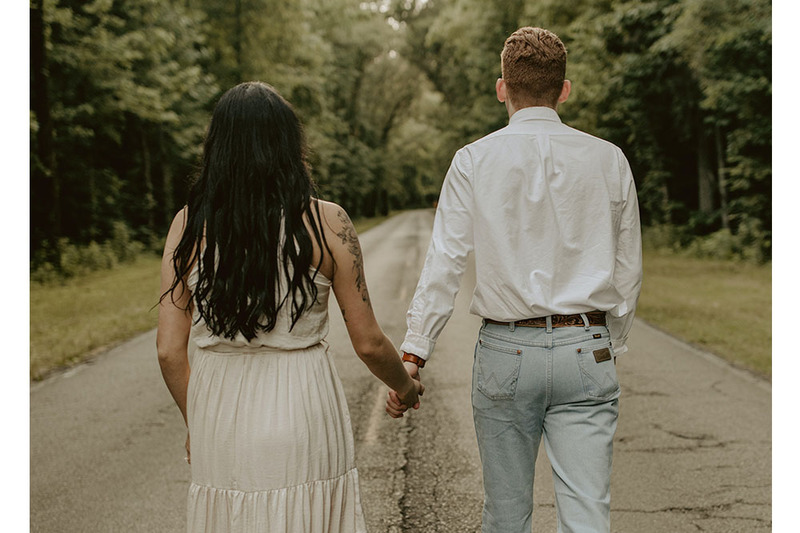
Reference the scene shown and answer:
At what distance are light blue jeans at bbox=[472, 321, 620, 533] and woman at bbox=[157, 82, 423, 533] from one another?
46 centimetres

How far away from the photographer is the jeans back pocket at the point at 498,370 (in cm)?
250

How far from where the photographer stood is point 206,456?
93.2 inches

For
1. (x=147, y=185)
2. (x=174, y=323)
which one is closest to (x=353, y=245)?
(x=174, y=323)

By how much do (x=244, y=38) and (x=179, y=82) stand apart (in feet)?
20.9

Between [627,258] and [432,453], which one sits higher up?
[627,258]

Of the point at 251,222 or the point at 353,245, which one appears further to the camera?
the point at 353,245

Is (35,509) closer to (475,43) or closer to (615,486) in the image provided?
(615,486)

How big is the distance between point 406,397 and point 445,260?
1.66ft

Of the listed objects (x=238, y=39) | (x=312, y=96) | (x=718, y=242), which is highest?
(x=238, y=39)

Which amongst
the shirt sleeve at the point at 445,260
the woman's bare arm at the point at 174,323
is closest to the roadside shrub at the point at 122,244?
the woman's bare arm at the point at 174,323

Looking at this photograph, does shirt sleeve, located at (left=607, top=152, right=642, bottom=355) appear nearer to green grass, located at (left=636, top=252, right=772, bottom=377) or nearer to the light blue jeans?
the light blue jeans

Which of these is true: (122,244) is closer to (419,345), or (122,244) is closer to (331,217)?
(419,345)

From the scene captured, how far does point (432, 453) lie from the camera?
16.9ft

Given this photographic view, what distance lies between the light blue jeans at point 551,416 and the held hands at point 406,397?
234 millimetres
